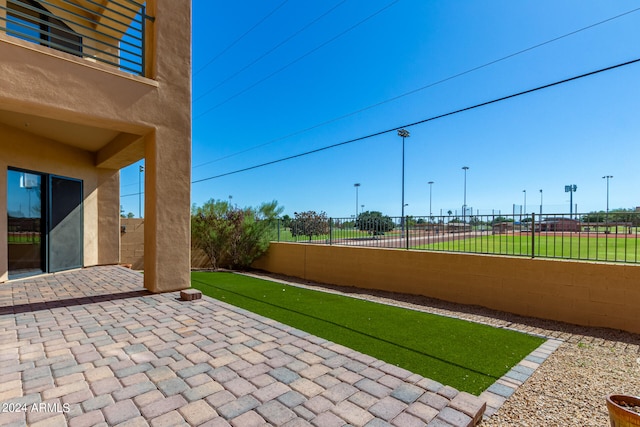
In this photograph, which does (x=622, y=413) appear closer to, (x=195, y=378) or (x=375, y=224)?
(x=195, y=378)

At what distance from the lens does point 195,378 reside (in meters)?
2.82

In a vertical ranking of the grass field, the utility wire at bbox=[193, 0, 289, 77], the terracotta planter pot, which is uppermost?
the utility wire at bbox=[193, 0, 289, 77]

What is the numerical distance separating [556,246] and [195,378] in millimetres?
6669

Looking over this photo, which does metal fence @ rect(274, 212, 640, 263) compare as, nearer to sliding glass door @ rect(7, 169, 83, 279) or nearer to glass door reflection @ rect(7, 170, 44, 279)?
sliding glass door @ rect(7, 169, 83, 279)

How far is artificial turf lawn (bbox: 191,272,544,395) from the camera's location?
334cm

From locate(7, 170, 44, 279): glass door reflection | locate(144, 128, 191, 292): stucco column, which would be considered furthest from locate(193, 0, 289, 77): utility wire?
locate(7, 170, 44, 279): glass door reflection

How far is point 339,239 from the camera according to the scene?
964 cm

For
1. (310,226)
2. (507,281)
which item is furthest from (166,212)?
(507,281)

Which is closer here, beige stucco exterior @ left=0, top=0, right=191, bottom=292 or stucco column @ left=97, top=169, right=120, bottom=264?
beige stucco exterior @ left=0, top=0, right=191, bottom=292

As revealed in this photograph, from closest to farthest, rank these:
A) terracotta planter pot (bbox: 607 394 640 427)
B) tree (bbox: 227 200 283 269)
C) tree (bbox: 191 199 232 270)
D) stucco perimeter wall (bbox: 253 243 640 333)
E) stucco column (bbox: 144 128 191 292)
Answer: terracotta planter pot (bbox: 607 394 640 427)
stucco perimeter wall (bbox: 253 243 640 333)
stucco column (bbox: 144 128 191 292)
tree (bbox: 191 199 232 270)
tree (bbox: 227 200 283 269)

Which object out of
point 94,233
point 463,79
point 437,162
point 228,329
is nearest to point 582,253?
point 463,79

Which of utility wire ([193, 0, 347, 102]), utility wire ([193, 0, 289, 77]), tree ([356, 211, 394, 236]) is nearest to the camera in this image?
tree ([356, 211, 394, 236])

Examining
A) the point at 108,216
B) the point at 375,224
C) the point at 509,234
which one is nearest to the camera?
the point at 509,234

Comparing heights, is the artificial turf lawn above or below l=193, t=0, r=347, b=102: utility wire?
Answer: below
